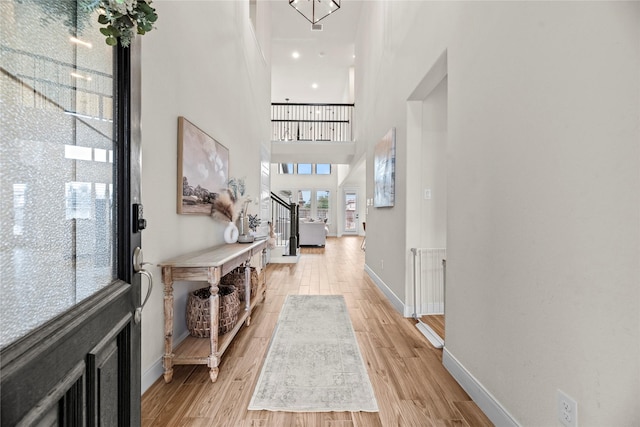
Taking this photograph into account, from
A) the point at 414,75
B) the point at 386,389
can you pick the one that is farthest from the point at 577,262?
the point at 414,75

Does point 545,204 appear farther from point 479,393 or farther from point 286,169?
point 286,169

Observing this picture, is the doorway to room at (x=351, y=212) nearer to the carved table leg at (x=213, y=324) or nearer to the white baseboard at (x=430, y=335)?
the white baseboard at (x=430, y=335)

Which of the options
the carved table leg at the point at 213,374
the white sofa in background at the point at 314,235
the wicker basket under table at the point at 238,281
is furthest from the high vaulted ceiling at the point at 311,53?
the carved table leg at the point at 213,374

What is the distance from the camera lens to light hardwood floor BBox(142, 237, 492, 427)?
5.11ft

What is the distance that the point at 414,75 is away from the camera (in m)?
2.81

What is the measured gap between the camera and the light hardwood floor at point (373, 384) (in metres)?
1.56

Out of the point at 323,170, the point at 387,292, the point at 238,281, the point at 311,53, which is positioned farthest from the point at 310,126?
the point at 238,281

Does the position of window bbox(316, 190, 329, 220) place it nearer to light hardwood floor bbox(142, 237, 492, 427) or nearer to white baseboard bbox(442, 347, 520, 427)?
light hardwood floor bbox(142, 237, 492, 427)

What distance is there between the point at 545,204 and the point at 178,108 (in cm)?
239

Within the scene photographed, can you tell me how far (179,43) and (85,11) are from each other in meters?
1.66

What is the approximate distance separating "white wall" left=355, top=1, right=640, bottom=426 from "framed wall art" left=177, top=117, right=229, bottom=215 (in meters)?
2.04

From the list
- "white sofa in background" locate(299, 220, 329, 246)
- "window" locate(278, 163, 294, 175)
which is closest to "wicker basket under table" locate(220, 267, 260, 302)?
"white sofa in background" locate(299, 220, 329, 246)

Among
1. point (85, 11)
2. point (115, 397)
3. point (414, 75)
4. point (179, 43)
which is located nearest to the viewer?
point (85, 11)

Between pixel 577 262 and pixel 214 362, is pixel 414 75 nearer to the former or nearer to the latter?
pixel 577 262
